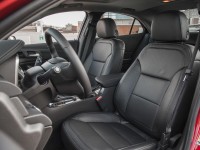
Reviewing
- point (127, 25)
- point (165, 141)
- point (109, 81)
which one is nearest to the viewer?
point (165, 141)

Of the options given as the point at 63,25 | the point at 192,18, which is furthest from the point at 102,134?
the point at 192,18

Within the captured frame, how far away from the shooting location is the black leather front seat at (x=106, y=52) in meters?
2.63

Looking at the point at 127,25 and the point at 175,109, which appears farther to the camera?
the point at 127,25

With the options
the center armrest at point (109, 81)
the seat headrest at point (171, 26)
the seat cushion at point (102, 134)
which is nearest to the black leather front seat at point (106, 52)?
the center armrest at point (109, 81)

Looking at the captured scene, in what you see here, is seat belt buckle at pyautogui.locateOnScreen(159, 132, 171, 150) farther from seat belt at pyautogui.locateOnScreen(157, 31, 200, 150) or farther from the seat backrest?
the seat backrest

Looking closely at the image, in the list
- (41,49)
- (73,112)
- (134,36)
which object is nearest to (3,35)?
(73,112)

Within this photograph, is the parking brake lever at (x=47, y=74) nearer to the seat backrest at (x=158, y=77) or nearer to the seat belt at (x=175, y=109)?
the seat backrest at (x=158, y=77)

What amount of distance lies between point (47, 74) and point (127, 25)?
2067 millimetres

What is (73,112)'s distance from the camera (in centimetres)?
205

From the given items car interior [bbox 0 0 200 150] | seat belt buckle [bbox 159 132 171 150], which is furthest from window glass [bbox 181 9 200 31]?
seat belt buckle [bbox 159 132 171 150]

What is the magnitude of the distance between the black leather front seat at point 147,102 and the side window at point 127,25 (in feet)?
4.42

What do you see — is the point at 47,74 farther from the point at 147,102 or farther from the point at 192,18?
the point at 192,18

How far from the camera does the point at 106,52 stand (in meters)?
2.74

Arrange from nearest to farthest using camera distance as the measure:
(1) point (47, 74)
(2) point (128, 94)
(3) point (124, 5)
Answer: (1) point (47, 74) → (2) point (128, 94) → (3) point (124, 5)
